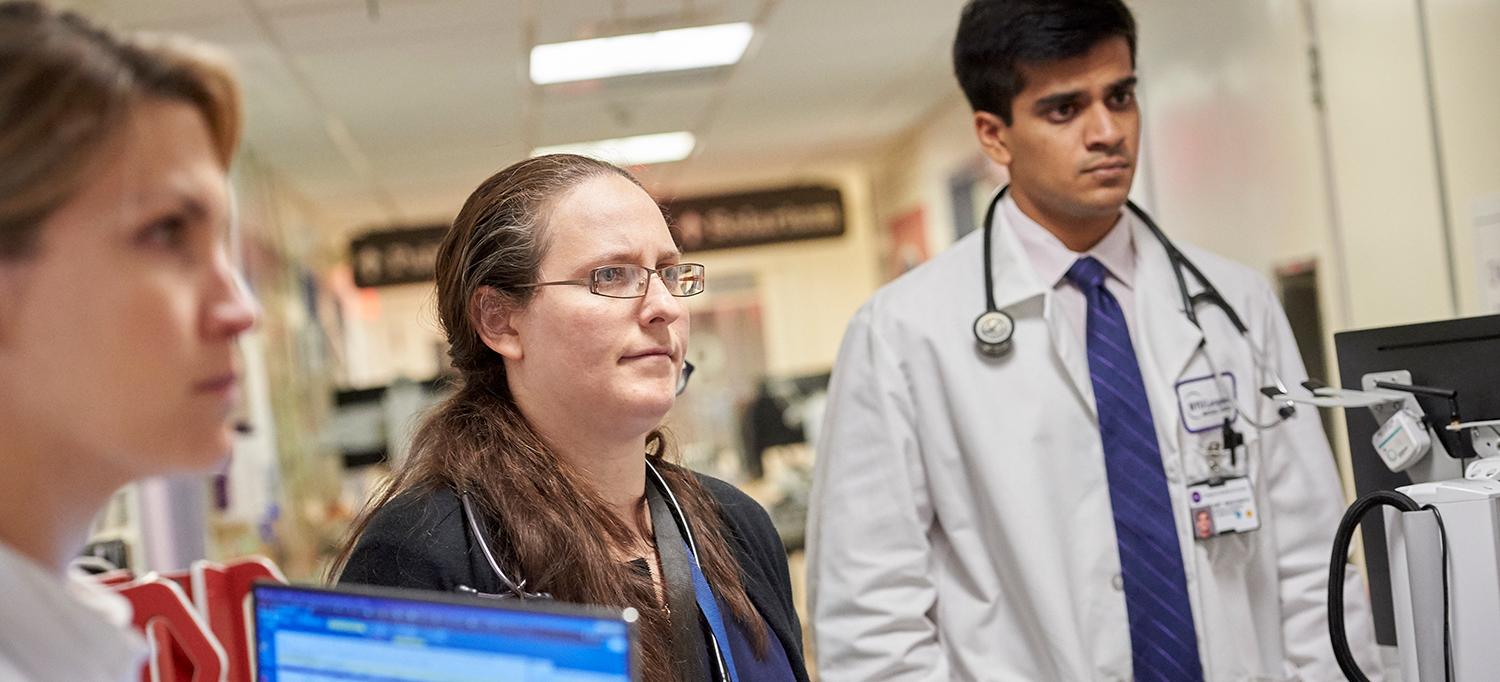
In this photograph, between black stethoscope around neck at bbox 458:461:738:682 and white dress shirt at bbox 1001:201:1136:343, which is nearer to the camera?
black stethoscope around neck at bbox 458:461:738:682

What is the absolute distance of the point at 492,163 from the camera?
8.41m

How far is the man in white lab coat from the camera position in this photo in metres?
1.93

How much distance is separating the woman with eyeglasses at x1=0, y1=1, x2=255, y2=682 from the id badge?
1.48 meters

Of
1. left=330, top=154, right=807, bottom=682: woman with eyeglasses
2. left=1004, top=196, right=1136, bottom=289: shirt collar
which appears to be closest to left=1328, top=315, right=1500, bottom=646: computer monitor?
left=1004, top=196, right=1136, bottom=289: shirt collar

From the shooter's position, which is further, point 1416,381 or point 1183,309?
point 1183,309

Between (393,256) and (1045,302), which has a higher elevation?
(393,256)

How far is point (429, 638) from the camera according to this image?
2.94ft

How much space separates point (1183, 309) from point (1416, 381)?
466 millimetres

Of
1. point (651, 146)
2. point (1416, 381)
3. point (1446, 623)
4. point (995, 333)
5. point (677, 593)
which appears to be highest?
point (651, 146)

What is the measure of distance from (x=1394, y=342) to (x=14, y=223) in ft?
4.84

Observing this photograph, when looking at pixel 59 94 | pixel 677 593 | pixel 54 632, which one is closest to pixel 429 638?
pixel 54 632

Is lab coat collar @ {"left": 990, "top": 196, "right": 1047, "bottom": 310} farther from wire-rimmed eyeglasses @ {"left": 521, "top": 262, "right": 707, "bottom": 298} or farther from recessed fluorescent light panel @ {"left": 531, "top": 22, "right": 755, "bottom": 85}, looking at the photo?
recessed fluorescent light panel @ {"left": 531, "top": 22, "right": 755, "bottom": 85}

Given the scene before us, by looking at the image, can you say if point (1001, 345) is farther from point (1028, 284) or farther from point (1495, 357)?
point (1495, 357)

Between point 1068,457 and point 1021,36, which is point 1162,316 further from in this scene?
point 1021,36
